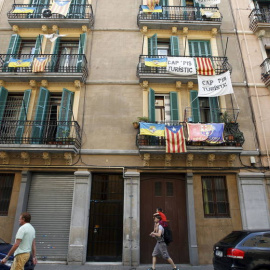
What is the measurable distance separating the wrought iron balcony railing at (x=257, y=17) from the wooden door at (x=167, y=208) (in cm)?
981

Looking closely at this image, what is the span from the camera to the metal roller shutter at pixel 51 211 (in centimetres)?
926

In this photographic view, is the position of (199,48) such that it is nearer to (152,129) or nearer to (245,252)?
(152,129)

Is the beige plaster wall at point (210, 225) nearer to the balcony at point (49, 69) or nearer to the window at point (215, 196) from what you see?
the window at point (215, 196)

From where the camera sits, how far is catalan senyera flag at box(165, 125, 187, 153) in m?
9.45

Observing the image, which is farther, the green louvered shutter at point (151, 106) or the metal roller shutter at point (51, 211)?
the green louvered shutter at point (151, 106)

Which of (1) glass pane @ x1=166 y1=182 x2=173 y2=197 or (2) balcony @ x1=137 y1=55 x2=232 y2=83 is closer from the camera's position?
(1) glass pane @ x1=166 y1=182 x2=173 y2=197

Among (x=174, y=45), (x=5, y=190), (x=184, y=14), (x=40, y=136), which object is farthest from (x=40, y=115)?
(x=184, y=14)

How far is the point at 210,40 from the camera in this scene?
41.7 ft

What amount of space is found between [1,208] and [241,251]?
964 centimetres

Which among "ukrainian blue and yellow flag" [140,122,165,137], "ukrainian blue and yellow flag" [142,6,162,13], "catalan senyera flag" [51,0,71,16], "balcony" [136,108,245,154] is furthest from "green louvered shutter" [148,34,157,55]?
"catalan senyera flag" [51,0,71,16]

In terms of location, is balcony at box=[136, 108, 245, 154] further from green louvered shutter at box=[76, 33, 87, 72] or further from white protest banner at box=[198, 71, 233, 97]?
green louvered shutter at box=[76, 33, 87, 72]

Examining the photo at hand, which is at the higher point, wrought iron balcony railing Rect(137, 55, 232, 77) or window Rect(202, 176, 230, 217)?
wrought iron balcony railing Rect(137, 55, 232, 77)

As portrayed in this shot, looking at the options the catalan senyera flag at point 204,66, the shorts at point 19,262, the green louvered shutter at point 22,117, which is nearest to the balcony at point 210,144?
the catalan senyera flag at point 204,66

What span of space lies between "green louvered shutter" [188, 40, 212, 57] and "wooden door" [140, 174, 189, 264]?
704 centimetres
